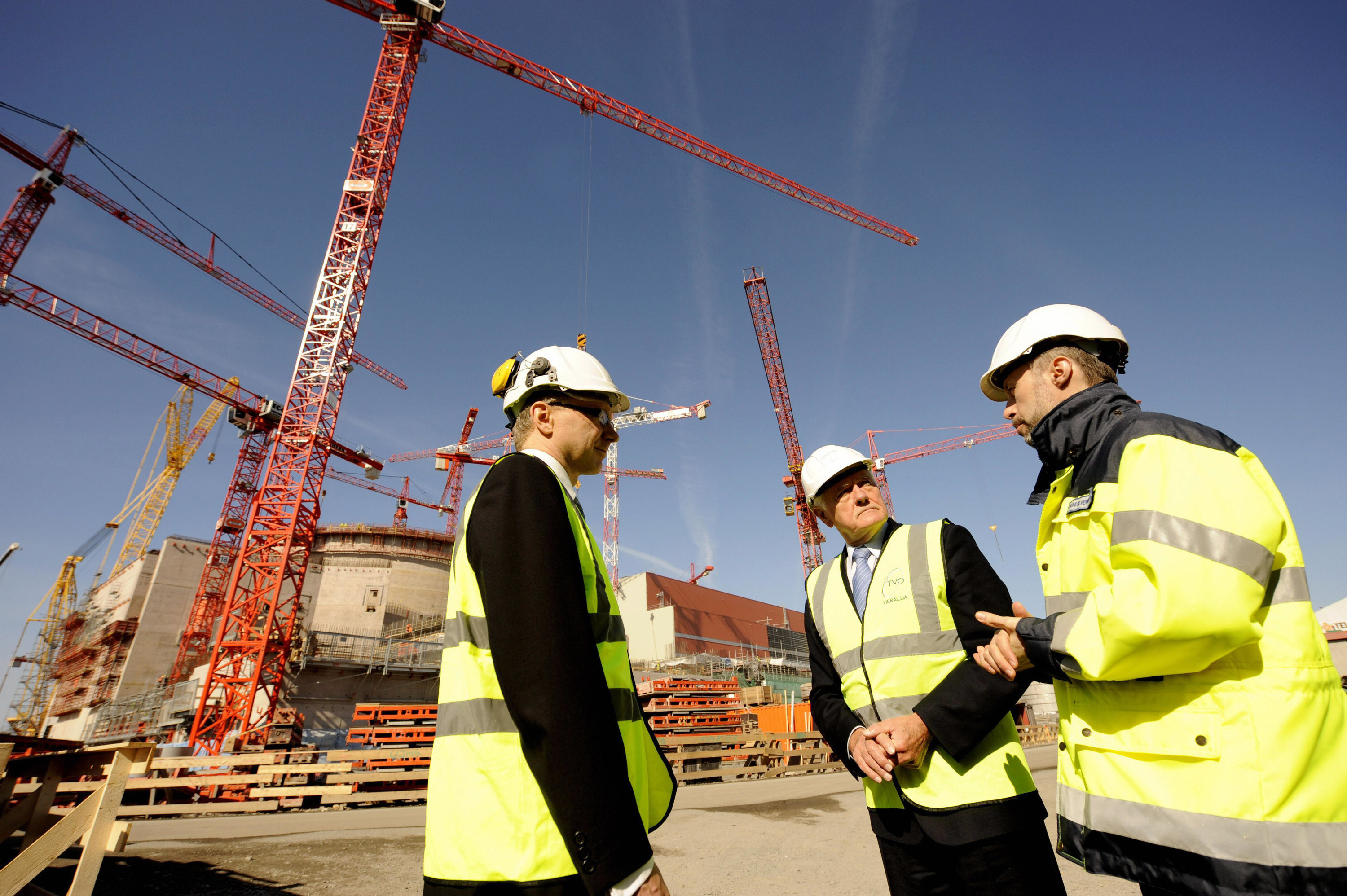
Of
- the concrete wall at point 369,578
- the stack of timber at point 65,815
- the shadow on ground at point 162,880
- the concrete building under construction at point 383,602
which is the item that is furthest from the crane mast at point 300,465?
the stack of timber at point 65,815

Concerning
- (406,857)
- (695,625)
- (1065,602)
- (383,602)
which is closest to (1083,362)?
(1065,602)

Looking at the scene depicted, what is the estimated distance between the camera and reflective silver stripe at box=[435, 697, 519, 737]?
51.6 inches

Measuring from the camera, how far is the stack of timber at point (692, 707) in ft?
49.8

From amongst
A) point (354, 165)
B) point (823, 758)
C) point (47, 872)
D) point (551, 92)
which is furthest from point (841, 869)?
point (551, 92)

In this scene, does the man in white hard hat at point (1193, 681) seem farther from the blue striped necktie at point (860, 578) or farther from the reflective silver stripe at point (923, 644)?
the blue striped necktie at point (860, 578)

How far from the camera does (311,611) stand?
35.8 m

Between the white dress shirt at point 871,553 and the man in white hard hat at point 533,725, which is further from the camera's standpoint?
the white dress shirt at point 871,553

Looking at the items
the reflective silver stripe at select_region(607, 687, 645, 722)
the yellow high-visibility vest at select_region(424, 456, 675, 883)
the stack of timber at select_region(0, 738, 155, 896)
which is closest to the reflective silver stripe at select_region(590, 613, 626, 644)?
the yellow high-visibility vest at select_region(424, 456, 675, 883)

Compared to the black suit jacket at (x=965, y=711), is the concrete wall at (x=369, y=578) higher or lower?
higher

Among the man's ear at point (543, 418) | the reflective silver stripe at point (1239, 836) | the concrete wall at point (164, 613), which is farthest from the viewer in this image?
the concrete wall at point (164, 613)

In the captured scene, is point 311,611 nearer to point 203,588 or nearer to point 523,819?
point 203,588

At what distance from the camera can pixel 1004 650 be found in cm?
174

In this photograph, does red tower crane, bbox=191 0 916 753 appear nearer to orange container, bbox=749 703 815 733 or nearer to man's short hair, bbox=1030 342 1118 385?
orange container, bbox=749 703 815 733

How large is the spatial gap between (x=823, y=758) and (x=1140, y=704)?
16138mm
